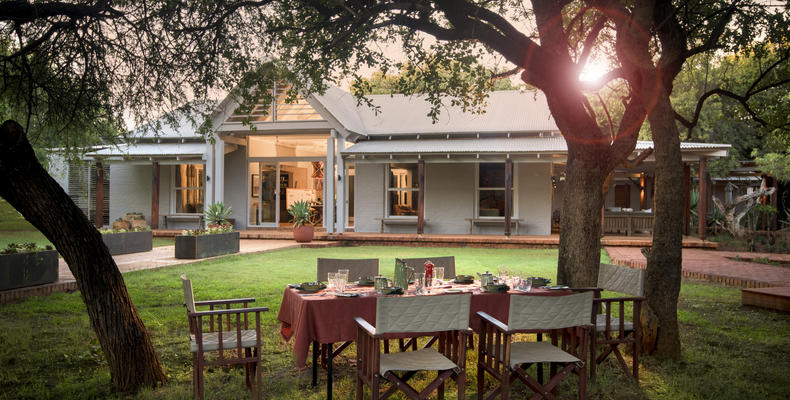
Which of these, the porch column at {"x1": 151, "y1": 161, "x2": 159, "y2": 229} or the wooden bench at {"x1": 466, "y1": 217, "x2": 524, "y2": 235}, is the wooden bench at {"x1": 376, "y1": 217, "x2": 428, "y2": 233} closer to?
the wooden bench at {"x1": 466, "y1": 217, "x2": 524, "y2": 235}

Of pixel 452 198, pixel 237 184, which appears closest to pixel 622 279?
pixel 452 198

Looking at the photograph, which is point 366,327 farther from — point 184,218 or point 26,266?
point 184,218

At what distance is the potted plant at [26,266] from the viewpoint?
838 cm

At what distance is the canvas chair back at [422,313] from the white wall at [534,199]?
50.0 feet

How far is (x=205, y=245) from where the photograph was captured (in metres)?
13.7

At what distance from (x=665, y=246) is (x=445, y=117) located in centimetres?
1539

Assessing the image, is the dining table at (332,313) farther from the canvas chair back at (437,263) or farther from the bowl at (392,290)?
the canvas chair back at (437,263)

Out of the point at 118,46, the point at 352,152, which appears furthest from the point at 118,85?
the point at 352,152

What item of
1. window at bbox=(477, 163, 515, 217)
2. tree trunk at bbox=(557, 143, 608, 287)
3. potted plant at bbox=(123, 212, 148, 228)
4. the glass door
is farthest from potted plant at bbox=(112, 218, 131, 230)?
tree trunk at bbox=(557, 143, 608, 287)

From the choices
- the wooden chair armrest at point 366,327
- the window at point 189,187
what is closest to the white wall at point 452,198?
the window at point 189,187

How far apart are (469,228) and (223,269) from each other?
9.38 metres

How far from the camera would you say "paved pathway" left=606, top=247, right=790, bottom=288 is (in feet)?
33.6

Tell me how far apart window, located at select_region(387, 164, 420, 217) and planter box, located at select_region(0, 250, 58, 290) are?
11.8 metres

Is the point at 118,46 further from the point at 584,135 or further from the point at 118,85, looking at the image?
the point at 584,135
